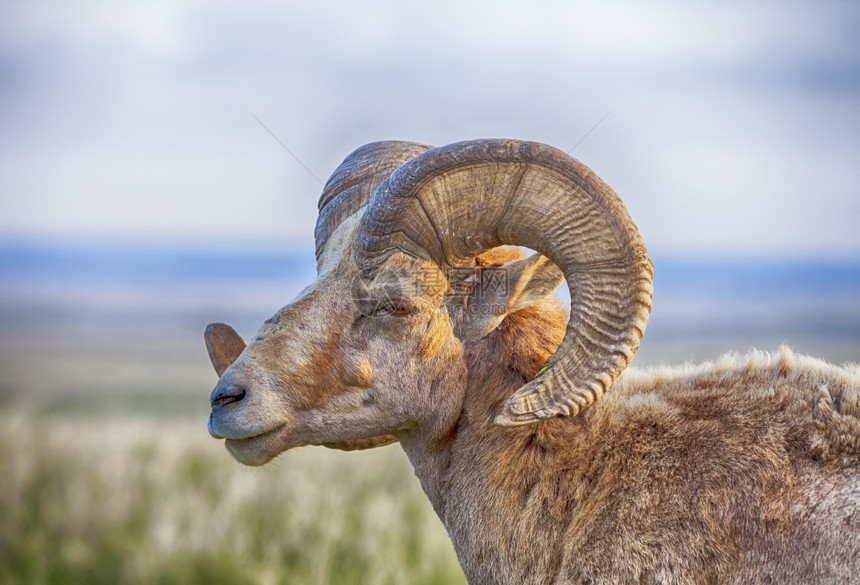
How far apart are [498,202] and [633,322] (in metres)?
1.06

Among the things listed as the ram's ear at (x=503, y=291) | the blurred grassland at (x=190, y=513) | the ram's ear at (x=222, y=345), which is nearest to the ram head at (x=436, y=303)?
the ram's ear at (x=503, y=291)

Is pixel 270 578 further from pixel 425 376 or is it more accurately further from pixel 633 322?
pixel 633 322

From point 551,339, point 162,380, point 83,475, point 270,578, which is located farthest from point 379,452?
point 162,380

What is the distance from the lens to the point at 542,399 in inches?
181

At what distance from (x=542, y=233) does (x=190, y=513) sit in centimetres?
1012

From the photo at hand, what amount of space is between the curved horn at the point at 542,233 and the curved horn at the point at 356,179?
29.8 inches

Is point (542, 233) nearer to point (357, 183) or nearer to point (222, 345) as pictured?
point (357, 183)

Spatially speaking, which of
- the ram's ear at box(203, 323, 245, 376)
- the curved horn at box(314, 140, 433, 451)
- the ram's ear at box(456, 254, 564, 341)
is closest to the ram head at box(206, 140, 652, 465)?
the ram's ear at box(456, 254, 564, 341)

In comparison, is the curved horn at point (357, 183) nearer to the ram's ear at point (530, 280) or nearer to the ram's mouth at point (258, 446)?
the ram's mouth at point (258, 446)

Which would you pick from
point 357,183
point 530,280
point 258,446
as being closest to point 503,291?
point 530,280

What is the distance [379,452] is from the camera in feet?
60.8

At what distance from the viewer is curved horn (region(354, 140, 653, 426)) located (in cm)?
459

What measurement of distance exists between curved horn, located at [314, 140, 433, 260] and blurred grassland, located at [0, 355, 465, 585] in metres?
4.06

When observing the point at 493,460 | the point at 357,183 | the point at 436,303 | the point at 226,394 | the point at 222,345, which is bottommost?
the point at 493,460
